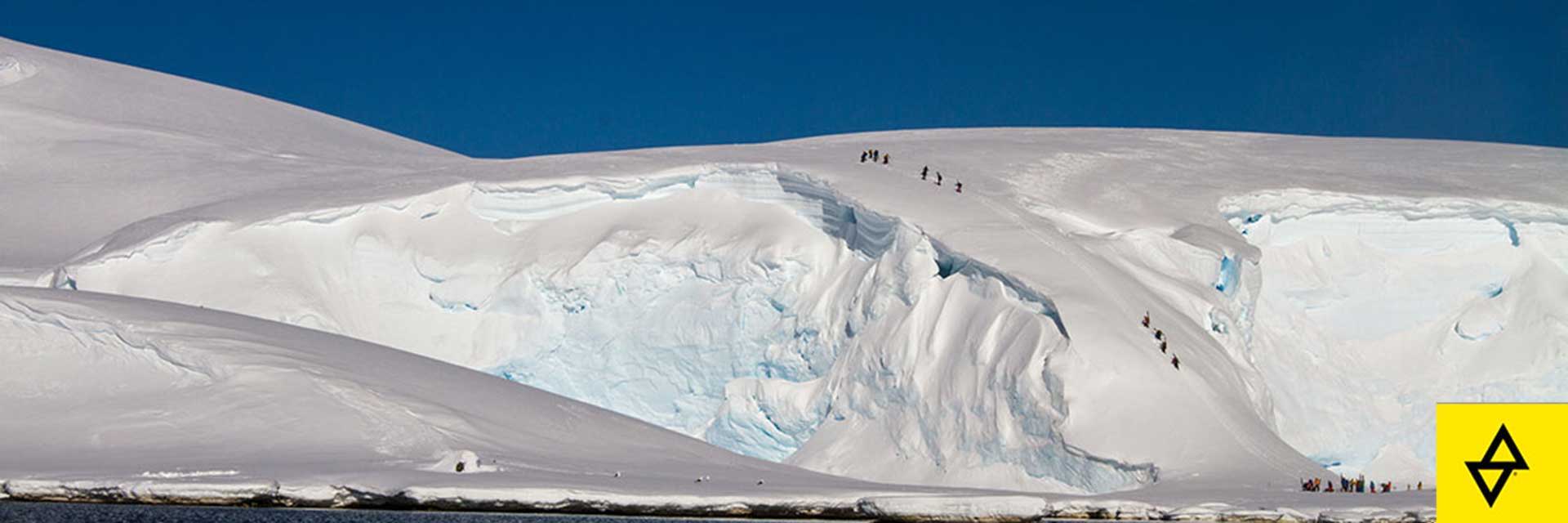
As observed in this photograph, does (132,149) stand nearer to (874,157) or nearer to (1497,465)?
(874,157)

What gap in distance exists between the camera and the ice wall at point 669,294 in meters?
39.4

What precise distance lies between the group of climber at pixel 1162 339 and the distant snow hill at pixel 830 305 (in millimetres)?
146

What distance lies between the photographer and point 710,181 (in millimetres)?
45469

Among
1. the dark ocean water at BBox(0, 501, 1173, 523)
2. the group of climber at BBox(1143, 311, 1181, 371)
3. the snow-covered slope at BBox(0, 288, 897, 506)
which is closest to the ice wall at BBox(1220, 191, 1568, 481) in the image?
the group of climber at BBox(1143, 311, 1181, 371)

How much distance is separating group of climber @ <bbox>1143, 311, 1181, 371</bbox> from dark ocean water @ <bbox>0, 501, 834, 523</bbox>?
12.1m

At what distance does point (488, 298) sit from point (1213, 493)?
19.1 meters

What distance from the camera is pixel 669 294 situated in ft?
142

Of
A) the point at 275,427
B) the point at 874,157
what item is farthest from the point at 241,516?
the point at 874,157

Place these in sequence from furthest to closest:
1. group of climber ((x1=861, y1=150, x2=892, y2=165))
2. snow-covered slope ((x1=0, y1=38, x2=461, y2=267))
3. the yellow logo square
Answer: group of climber ((x1=861, y1=150, x2=892, y2=165))
snow-covered slope ((x1=0, y1=38, x2=461, y2=267))
the yellow logo square

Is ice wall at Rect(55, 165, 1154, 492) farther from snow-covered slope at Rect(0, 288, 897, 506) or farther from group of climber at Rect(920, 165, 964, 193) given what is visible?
snow-covered slope at Rect(0, 288, 897, 506)

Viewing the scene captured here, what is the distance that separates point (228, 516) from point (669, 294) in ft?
55.9

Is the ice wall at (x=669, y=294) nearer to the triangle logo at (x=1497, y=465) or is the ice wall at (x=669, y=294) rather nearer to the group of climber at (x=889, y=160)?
the group of climber at (x=889, y=160)

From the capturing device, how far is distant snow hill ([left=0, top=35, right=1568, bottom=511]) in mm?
34031

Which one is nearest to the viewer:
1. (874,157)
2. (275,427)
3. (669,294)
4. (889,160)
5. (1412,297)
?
(275,427)
